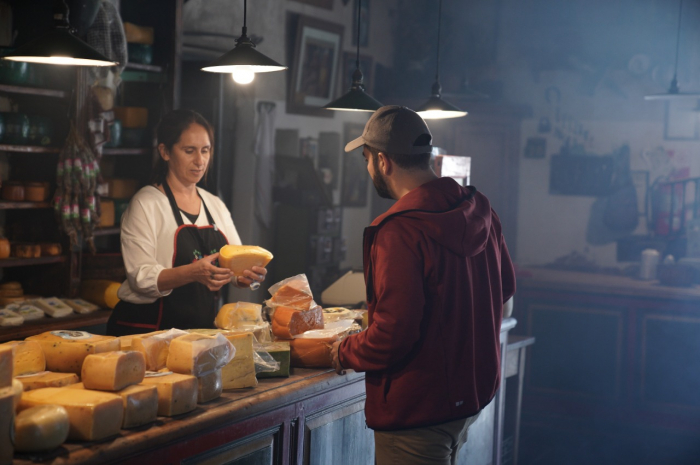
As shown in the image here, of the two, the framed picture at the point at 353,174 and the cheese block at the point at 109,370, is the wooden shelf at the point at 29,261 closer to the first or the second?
the cheese block at the point at 109,370

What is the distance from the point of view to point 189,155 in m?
3.22

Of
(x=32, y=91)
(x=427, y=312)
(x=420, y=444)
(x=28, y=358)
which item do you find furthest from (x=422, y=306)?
(x=32, y=91)

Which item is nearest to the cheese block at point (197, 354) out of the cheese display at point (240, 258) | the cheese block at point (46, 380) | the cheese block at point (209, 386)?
the cheese block at point (209, 386)

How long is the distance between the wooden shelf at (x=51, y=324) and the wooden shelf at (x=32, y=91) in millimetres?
1276

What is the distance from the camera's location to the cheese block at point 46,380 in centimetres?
197

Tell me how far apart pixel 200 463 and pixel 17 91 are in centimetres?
280

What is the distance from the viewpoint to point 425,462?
2.14m

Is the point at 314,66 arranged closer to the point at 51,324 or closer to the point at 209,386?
the point at 51,324

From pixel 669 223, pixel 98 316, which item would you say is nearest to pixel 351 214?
pixel 669 223

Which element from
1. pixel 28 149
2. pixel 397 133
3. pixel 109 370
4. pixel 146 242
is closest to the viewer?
pixel 109 370

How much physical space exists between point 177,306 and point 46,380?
1.25 m

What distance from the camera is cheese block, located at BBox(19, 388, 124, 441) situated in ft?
5.95

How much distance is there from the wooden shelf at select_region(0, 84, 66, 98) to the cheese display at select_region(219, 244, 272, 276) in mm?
1920

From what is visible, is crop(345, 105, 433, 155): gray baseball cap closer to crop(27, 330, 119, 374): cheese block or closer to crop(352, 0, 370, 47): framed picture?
crop(27, 330, 119, 374): cheese block
